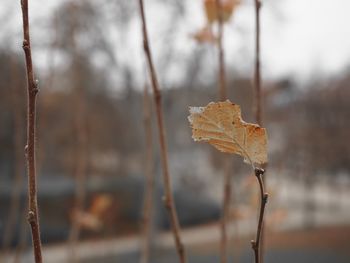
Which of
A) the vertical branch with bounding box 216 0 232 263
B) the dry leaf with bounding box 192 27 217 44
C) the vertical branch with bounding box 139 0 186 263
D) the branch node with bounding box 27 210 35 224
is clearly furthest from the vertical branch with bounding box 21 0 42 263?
the dry leaf with bounding box 192 27 217 44

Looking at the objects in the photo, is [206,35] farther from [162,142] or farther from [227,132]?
[227,132]

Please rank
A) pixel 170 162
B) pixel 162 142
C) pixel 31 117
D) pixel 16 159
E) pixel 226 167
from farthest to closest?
pixel 170 162 < pixel 16 159 < pixel 226 167 < pixel 162 142 < pixel 31 117

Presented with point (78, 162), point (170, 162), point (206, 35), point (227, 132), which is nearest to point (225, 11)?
point (206, 35)

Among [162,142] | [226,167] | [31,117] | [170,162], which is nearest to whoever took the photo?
[31,117]

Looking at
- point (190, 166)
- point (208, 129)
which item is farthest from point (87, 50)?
point (208, 129)

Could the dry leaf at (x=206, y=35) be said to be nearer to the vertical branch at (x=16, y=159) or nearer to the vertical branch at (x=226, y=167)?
the vertical branch at (x=226, y=167)

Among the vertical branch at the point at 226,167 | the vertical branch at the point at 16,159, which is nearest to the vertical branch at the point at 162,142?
the vertical branch at the point at 226,167
